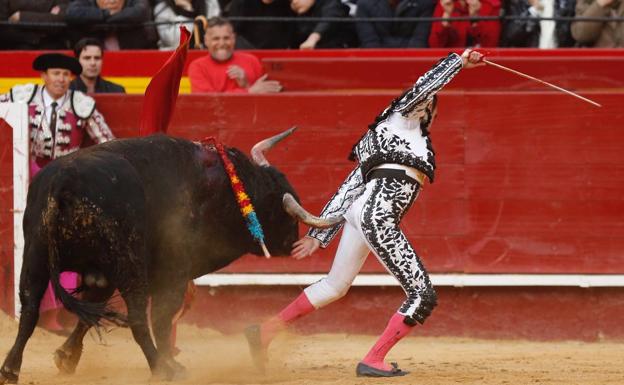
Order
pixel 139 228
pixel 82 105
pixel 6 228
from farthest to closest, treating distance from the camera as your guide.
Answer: pixel 6 228
pixel 82 105
pixel 139 228

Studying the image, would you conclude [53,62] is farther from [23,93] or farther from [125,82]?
[125,82]

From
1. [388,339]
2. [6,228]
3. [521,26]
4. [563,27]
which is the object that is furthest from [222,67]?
[388,339]

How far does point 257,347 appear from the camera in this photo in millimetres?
6328

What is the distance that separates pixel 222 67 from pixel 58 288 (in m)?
3.18

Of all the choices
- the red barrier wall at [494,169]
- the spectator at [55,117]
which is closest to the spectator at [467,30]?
the red barrier wall at [494,169]

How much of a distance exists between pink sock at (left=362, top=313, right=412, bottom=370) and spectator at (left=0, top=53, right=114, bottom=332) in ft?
7.54

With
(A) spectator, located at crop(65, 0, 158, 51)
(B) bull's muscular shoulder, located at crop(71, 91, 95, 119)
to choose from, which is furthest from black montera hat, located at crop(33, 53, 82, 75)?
(A) spectator, located at crop(65, 0, 158, 51)

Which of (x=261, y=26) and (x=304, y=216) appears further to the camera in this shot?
(x=261, y=26)

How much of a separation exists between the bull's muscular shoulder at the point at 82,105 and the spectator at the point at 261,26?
1.63 m

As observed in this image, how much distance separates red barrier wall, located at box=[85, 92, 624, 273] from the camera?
7.98 m

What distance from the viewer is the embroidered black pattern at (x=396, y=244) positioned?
19.8 ft

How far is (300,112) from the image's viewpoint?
8.10 m

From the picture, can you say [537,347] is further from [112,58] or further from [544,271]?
[112,58]

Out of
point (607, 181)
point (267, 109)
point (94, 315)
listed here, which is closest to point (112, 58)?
point (267, 109)
